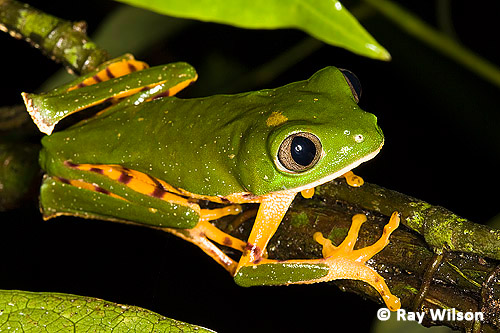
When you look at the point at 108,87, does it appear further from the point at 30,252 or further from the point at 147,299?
the point at 30,252

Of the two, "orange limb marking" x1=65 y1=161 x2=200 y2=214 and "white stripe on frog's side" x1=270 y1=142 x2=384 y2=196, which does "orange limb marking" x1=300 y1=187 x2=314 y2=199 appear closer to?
"white stripe on frog's side" x1=270 y1=142 x2=384 y2=196

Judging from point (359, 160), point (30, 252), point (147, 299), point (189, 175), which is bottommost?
point (30, 252)

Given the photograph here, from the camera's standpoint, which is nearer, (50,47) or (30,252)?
(50,47)

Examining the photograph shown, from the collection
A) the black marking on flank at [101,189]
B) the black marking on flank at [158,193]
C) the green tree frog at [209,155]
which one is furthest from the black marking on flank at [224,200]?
the black marking on flank at [101,189]

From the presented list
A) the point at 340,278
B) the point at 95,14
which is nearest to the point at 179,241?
the point at 340,278

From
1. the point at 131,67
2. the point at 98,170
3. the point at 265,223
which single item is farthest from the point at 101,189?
the point at 265,223

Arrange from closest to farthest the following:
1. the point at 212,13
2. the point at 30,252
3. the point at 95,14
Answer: the point at 212,13 < the point at 30,252 < the point at 95,14
